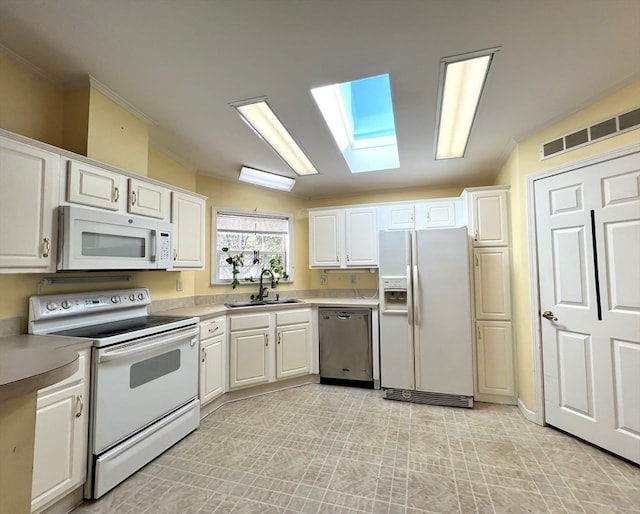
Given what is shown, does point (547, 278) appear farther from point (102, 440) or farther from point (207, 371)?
point (102, 440)

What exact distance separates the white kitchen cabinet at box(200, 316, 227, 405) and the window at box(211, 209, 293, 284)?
898 millimetres

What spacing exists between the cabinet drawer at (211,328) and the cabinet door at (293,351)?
2.20 ft

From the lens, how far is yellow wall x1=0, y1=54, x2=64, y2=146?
1816 millimetres

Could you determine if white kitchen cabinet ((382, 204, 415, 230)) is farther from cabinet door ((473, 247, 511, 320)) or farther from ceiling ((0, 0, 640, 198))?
ceiling ((0, 0, 640, 198))

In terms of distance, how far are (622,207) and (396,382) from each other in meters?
2.32

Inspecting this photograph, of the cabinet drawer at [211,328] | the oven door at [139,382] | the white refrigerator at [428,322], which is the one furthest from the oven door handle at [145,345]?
the white refrigerator at [428,322]

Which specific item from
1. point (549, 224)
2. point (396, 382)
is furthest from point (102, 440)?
point (549, 224)

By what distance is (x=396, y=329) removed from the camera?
3.23 meters

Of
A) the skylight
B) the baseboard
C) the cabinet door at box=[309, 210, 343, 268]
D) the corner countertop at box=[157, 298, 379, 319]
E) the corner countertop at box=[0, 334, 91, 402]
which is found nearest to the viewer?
the corner countertop at box=[0, 334, 91, 402]

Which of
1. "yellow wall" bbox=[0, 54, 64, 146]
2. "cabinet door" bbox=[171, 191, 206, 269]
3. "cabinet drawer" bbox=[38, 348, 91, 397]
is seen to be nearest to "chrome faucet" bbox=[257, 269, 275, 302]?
"cabinet door" bbox=[171, 191, 206, 269]

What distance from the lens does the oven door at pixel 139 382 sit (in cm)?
178

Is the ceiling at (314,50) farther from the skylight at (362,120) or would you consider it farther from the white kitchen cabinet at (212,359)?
the white kitchen cabinet at (212,359)

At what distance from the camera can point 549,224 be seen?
252cm

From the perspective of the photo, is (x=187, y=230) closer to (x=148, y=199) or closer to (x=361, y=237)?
(x=148, y=199)
